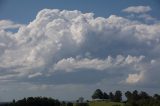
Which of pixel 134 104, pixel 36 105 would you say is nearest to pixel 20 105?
pixel 36 105

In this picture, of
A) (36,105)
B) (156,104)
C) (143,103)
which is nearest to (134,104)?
(143,103)

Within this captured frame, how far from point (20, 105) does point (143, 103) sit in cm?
5712

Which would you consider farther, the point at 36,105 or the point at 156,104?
the point at 36,105

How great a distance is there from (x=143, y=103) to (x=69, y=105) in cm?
3443

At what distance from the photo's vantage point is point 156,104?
579 feet

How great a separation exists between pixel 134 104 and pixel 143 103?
490cm

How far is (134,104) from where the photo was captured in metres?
199

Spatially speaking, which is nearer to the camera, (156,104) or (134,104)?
(156,104)

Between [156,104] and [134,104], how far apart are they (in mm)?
23635

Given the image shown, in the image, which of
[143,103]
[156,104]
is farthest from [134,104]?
[156,104]

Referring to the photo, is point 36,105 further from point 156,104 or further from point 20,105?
point 156,104

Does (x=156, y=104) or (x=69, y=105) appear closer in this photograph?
(x=156, y=104)

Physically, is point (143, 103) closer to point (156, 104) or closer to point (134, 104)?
point (134, 104)

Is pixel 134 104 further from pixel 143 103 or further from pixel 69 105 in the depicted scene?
pixel 69 105
